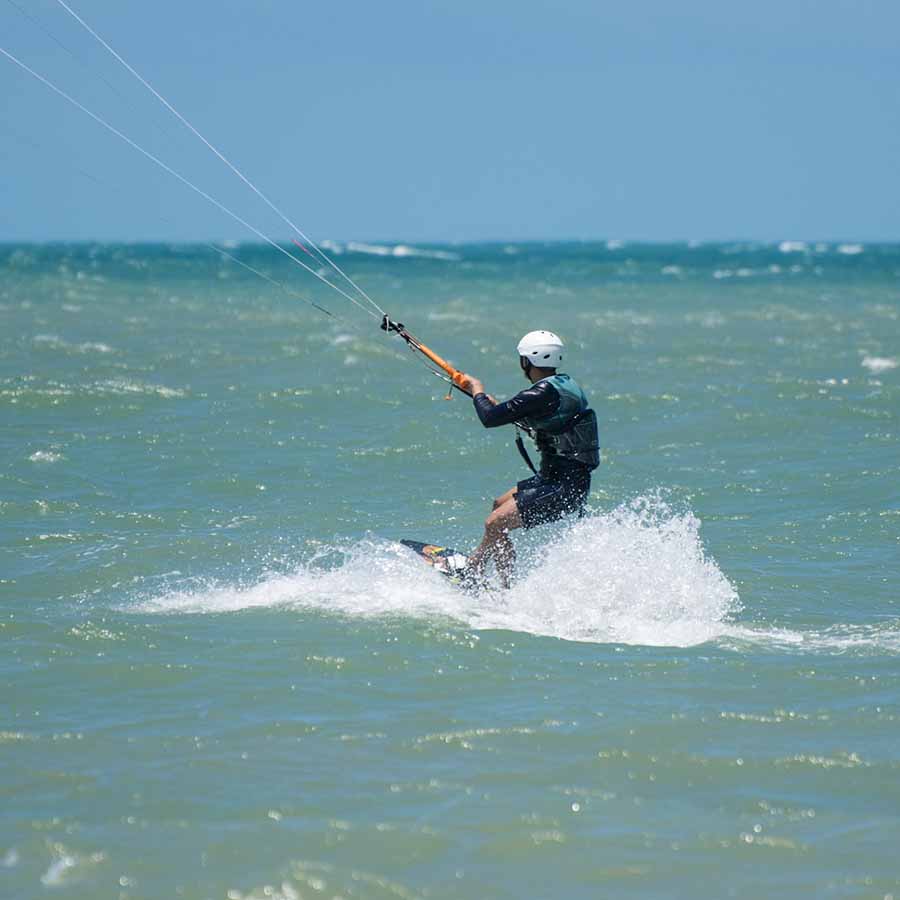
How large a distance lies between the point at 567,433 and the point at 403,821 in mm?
3521

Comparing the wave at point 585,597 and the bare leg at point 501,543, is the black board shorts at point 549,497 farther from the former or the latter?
the wave at point 585,597

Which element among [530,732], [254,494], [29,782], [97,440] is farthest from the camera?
[97,440]

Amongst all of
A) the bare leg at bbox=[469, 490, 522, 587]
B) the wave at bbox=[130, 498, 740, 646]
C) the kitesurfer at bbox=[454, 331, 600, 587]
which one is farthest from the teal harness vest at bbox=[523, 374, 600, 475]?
the wave at bbox=[130, 498, 740, 646]

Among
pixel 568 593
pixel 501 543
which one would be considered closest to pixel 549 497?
pixel 501 543

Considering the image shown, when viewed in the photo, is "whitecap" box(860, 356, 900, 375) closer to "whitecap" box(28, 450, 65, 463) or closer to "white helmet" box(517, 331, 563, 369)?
"whitecap" box(28, 450, 65, 463)

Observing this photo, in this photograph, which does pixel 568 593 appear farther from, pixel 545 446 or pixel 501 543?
pixel 545 446

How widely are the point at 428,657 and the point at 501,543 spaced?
4.86 feet

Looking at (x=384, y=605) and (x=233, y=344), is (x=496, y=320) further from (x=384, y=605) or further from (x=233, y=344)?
(x=384, y=605)

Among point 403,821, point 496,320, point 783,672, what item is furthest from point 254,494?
point 496,320

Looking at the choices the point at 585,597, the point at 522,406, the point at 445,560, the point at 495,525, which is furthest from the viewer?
the point at 445,560

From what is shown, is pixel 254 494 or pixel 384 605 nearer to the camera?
pixel 384 605

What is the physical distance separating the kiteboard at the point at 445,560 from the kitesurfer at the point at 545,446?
0.24 ft

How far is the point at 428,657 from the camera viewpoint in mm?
7289

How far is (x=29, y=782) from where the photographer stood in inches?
225
